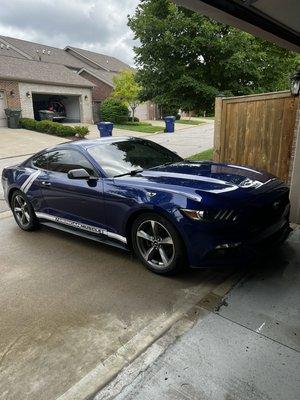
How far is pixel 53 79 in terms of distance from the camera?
25625 mm

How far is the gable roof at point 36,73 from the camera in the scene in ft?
76.7

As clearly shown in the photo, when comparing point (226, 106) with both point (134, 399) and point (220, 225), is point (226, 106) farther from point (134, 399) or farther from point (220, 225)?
point (134, 399)

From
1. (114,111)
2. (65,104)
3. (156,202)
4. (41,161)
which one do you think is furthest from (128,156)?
(65,104)

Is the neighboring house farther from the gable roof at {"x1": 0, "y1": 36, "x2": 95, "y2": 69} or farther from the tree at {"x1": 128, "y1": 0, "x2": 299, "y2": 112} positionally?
the tree at {"x1": 128, "y1": 0, "x2": 299, "y2": 112}

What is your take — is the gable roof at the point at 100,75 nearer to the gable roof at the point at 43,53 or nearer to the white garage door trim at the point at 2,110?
the gable roof at the point at 43,53

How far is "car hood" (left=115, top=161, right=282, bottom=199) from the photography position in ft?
11.8

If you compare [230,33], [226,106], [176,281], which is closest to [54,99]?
[230,33]

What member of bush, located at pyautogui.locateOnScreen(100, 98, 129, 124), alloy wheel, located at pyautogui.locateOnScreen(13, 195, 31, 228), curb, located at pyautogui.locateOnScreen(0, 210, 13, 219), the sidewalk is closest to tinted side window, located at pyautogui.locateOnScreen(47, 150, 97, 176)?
alloy wheel, located at pyautogui.locateOnScreen(13, 195, 31, 228)

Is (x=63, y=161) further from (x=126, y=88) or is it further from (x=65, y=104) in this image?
(x=65, y=104)

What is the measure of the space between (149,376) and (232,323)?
2.96ft

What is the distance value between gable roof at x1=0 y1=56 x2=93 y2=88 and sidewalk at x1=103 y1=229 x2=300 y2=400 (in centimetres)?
2324

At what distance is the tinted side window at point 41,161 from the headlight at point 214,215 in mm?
2746

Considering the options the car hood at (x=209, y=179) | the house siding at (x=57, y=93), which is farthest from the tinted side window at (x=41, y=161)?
the house siding at (x=57, y=93)

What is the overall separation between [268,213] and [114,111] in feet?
85.7
